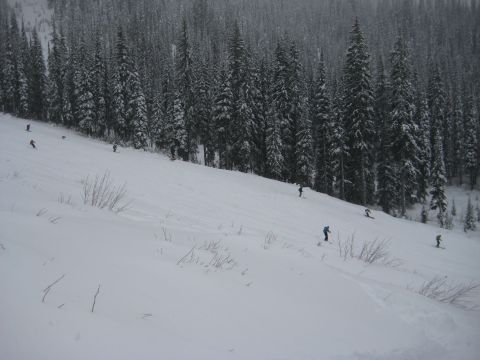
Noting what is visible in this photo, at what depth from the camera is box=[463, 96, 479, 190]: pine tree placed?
62250 mm

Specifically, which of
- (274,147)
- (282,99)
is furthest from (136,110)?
(274,147)

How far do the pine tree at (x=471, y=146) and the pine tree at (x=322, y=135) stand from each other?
40558mm

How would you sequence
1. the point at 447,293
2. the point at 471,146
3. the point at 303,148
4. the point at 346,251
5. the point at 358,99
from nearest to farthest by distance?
1. the point at 447,293
2. the point at 346,251
3. the point at 358,99
4. the point at 303,148
5. the point at 471,146

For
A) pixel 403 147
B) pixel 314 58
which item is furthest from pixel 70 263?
pixel 314 58

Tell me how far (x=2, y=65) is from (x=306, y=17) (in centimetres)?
15218

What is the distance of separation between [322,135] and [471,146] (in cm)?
4611

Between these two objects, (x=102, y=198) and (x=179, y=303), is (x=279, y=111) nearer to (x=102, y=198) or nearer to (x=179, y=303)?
(x=102, y=198)

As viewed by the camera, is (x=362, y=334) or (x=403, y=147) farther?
(x=403, y=147)

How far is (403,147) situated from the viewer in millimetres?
32250

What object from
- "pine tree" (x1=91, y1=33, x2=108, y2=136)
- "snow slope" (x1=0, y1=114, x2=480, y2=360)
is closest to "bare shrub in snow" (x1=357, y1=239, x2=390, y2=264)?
"snow slope" (x1=0, y1=114, x2=480, y2=360)

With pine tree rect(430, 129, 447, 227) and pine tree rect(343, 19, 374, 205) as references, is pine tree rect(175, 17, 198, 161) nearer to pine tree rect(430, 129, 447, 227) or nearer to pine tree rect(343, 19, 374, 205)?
pine tree rect(343, 19, 374, 205)

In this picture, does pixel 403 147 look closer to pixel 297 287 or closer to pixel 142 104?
pixel 297 287

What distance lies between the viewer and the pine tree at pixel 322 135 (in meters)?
35.5

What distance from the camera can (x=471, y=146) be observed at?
208ft
